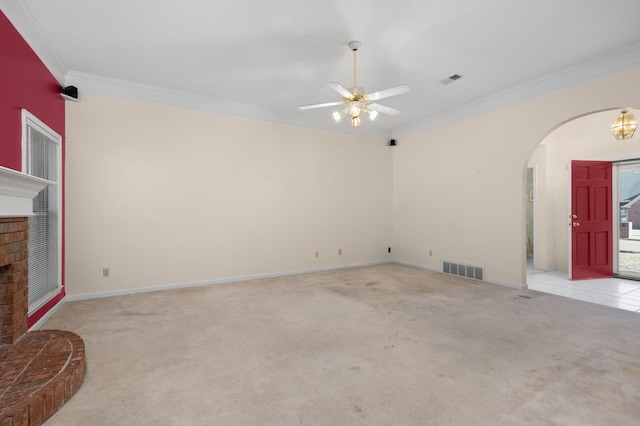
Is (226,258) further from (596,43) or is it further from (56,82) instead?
(596,43)

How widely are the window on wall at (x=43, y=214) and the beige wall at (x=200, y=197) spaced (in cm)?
26

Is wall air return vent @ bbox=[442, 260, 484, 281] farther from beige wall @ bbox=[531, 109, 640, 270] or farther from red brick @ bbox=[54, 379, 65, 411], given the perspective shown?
red brick @ bbox=[54, 379, 65, 411]

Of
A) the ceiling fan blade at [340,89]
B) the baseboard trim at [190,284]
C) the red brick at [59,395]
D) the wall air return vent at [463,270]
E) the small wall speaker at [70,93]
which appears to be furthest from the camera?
the wall air return vent at [463,270]

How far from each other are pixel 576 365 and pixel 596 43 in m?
3.35

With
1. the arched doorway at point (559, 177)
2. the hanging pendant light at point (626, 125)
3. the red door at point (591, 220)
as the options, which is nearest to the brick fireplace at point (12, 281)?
the arched doorway at point (559, 177)

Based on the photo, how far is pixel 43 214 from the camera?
138 inches

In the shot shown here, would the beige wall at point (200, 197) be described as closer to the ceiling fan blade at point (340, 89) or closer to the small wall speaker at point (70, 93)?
the small wall speaker at point (70, 93)

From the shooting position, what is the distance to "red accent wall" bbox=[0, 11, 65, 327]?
249 centimetres

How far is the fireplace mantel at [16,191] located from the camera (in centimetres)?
215

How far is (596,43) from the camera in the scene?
3307 millimetres

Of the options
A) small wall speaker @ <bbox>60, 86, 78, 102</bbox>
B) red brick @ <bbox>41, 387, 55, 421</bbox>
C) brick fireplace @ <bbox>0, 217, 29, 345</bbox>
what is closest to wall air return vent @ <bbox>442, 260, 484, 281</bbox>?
red brick @ <bbox>41, 387, 55, 421</bbox>

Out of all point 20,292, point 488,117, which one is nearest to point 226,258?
point 20,292

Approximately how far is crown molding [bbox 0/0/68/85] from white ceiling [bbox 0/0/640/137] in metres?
0.01

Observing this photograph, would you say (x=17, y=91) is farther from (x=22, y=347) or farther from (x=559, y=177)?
(x=559, y=177)
